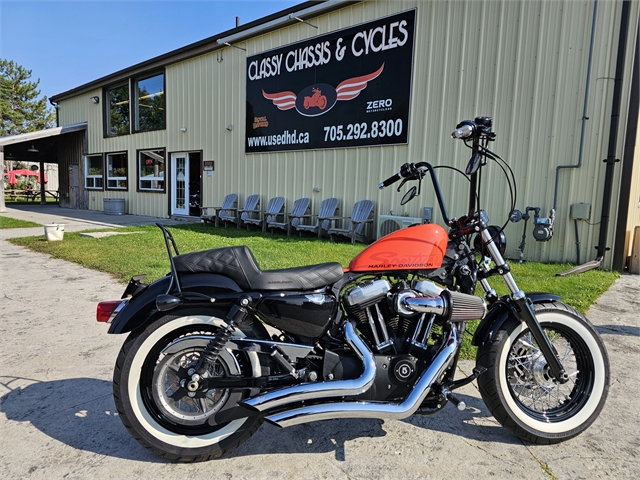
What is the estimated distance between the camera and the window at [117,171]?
17.1 m

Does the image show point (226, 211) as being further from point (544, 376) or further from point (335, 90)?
point (544, 376)

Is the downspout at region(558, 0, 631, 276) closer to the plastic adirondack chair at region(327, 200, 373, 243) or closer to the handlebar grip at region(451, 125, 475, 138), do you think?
the plastic adirondack chair at region(327, 200, 373, 243)

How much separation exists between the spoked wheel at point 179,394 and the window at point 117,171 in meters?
16.7

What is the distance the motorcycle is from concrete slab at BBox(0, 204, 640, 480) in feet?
0.44

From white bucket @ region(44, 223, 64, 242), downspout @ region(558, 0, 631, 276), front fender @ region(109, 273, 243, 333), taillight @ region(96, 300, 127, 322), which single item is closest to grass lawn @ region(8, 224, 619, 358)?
white bucket @ region(44, 223, 64, 242)

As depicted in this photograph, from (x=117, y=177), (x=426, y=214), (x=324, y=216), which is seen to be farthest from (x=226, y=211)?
(x=117, y=177)

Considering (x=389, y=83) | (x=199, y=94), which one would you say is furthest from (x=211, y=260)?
(x=199, y=94)

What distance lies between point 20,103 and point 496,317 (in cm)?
5483

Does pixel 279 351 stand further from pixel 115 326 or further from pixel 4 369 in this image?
pixel 4 369

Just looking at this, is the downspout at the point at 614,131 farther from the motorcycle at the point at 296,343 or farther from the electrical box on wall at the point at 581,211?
the motorcycle at the point at 296,343

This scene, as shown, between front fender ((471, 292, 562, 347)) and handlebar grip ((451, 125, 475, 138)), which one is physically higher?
handlebar grip ((451, 125, 475, 138))

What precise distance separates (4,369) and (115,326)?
1.66 meters

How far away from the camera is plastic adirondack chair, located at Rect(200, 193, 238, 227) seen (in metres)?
12.1

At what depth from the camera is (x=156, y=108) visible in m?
15.7
